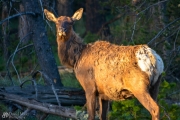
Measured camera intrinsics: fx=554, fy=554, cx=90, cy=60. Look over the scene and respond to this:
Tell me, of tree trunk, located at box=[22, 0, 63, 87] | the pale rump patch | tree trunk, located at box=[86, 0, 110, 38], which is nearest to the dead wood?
tree trunk, located at box=[22, 0, 63, 87]

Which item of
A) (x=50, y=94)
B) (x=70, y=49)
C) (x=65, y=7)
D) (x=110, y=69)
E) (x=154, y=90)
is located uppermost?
(x=65, y=7)

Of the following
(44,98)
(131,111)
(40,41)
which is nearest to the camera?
(131,111)

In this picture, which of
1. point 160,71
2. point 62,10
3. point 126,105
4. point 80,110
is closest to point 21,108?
point 80,110

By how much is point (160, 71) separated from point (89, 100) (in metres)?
1.42

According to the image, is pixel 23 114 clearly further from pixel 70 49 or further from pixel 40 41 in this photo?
pixel 40 41

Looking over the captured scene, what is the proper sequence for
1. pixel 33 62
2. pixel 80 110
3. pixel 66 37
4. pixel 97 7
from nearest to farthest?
1. pixel 80 110
2. pixel 66 37
3. pixel 33 62
4. pixel 97 7

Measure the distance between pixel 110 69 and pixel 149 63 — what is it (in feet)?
2.62

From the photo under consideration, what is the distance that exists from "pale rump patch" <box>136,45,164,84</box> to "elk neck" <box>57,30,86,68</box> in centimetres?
163

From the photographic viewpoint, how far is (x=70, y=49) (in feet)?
32.9

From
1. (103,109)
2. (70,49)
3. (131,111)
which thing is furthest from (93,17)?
(131,111)

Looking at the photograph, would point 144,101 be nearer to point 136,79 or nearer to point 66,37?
point 136,79

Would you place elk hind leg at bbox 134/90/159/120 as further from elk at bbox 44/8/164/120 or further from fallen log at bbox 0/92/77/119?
fallen log at bbox 0/92/77/119

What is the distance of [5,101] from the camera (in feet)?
32.1

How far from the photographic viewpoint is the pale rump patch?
847 centimetres
